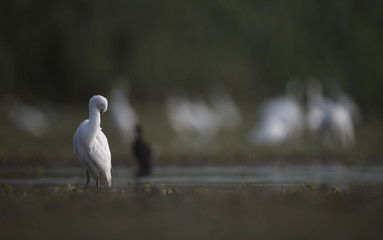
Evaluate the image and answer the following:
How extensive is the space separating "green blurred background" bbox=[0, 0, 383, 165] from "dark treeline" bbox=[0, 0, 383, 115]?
0.06 metres

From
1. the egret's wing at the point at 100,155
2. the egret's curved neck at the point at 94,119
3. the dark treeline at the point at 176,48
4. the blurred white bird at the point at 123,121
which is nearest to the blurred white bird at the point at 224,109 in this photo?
the dark treeline at the point at 176,48

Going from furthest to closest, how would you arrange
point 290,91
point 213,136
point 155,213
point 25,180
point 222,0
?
point 222,0, point 290,91, point 213,136, point 25,180, point 155,213

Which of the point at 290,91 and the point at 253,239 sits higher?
the point at 290,91

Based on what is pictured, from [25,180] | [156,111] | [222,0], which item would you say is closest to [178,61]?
[156,111]

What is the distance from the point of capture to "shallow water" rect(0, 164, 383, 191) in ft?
35.4

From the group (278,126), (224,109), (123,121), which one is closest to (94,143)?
(278,126)

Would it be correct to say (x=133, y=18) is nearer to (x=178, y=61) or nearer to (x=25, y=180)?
(x=178, y=61)

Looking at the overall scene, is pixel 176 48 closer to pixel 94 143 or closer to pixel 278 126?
pixel 278 126

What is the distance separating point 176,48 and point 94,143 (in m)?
34.8

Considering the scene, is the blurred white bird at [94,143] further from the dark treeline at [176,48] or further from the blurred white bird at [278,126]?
the dark treeline at [176,48]

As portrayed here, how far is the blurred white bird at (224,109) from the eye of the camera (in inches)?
1249

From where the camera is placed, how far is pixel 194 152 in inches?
669

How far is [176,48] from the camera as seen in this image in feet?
142

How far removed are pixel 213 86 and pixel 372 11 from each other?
16.8 meters
